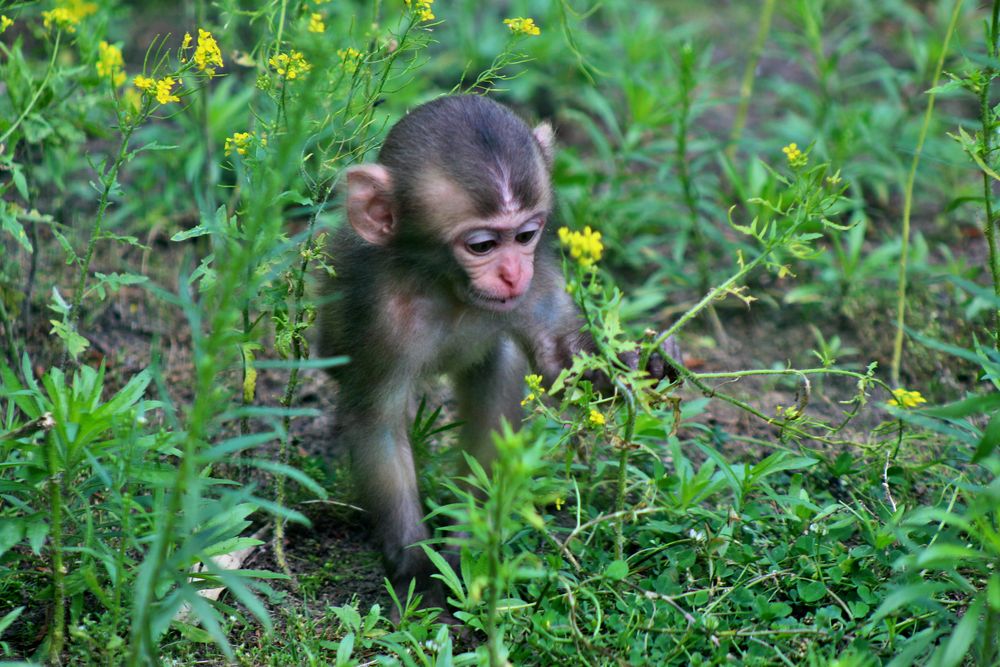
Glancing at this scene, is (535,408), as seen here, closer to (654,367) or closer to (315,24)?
(654,367)

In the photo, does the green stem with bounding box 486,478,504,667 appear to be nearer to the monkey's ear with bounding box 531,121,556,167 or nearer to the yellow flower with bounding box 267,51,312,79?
the yellow flower with bounding box 267,51,312,79

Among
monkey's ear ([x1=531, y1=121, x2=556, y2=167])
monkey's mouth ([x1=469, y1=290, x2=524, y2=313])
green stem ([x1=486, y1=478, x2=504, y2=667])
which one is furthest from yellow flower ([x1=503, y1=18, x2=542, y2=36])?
green stem ([x1=486, y1=478, x2=504, y2=667])

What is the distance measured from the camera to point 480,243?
16.2ft

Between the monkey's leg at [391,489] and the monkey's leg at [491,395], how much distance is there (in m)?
0.52

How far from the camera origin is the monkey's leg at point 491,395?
552 cm

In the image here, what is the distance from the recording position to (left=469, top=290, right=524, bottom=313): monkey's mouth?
16.2 feet

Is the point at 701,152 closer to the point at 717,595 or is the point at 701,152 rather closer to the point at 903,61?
the point at 903,61

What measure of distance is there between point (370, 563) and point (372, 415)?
0.70 m

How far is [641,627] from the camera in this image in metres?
4.16

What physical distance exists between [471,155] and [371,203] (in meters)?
0.53

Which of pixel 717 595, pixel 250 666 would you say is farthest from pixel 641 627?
pixel 250 666

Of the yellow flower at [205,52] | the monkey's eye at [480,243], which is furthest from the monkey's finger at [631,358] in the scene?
the yellow flower at [205,52]

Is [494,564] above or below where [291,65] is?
below

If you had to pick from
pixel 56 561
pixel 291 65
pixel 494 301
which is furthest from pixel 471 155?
pixel 56 561
